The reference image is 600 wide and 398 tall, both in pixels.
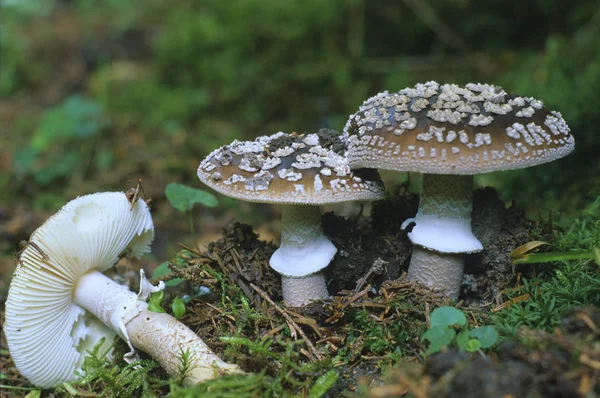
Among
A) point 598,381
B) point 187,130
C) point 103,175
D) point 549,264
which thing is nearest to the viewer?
point 598,381

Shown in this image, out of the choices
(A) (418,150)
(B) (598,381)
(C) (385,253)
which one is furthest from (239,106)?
(B) (598,381)

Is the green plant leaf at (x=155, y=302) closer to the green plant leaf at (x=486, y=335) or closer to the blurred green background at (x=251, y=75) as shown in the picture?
the green plant leaf at (x=486, y=335)

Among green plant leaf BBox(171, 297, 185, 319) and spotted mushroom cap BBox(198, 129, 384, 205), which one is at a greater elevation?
spotted mushroom cap BBox(198, 129, 384, 205)

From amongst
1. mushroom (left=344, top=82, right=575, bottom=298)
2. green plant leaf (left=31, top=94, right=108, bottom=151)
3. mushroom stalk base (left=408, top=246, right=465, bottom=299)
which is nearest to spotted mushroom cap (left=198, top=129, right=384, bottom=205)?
mushroom (left=344, top=82, right=575, bottom=298)

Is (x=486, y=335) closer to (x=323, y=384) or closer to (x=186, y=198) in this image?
(x=323, y=384)

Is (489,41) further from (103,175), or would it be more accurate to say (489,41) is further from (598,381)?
(598,381)

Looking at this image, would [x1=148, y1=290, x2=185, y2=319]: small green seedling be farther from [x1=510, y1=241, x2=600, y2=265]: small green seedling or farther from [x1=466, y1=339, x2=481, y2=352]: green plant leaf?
[x1=510, y1=241, x2=600, y2=265]: small green seedling
